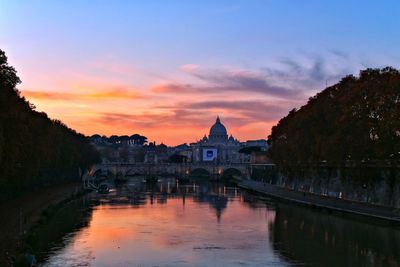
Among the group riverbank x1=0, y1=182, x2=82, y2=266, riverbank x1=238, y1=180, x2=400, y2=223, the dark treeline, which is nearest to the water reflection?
riverbank x1=238, y1=180, x2=400, y2=223

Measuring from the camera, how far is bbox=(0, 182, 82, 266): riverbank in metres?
36.8

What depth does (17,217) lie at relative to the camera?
51781 millimetres

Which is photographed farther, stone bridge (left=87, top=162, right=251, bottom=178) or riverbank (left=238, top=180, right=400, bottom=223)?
stone bridge (left=87, top=162, right=251, bottom=178)

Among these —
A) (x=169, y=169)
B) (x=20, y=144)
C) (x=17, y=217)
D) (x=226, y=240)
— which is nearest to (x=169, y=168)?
(x=169, y=169)

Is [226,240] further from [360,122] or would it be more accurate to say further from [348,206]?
[348,206]

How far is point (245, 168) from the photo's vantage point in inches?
6722

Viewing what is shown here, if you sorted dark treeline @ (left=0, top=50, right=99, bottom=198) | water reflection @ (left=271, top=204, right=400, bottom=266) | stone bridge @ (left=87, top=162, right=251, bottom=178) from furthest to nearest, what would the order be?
stone bridge @ (left=87, top=162, right=251, bottom=178) → dark treeline @ (left=0, top=50, right=99, bottom=198) → water reflection @ (left=271, top=204, right=400, bottom=266)

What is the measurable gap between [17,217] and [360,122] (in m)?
34.7

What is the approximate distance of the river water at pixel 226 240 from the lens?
37.2 meters

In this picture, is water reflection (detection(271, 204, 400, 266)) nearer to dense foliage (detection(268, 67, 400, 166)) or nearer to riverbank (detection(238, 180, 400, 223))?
riverbank (detection(238, 180, 400, 223))

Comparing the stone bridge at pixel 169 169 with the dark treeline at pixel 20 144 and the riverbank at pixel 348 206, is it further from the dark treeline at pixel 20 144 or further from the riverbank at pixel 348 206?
the riverbank at pixel 348 206

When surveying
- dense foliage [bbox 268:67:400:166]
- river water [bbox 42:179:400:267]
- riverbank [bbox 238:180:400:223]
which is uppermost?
dense foliage [bbox 268:67:400:166]

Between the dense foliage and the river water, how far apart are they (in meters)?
6.98

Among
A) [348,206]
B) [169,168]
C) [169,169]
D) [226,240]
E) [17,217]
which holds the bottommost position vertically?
[226,240]
